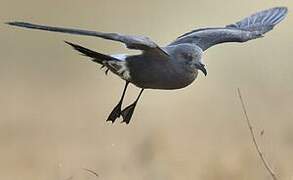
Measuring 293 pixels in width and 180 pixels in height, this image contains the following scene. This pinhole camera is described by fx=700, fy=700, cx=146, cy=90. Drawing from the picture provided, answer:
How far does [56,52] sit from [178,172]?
0.72m

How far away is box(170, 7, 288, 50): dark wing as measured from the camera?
62.4 inches

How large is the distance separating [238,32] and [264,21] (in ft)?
0.61

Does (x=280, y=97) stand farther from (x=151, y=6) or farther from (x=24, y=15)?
(x=24, y=15)

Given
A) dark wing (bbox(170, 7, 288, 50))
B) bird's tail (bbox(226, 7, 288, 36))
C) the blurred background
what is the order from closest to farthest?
dark wing (bbox(170, 7, 288, 50)) < bird's tail (bbox(226, 7, 288, 36)) < the blurred background

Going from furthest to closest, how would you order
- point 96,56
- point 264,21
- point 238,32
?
point 264,21, point 238,32, point 96,56

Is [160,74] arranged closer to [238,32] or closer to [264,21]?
[238,32]

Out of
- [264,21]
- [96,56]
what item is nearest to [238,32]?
[264,21]

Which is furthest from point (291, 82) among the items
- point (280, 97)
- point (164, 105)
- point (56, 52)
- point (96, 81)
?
point (56, 52)

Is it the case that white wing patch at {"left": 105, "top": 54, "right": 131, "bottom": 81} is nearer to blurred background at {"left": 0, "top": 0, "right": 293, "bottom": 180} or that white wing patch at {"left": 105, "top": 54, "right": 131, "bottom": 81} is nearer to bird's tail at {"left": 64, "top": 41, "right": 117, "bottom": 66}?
bird's tail at {"left": 64, "top": 41, "right": 117, "bottom": 66}

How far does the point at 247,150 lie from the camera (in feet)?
9.41

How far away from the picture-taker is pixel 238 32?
1683 millimetres

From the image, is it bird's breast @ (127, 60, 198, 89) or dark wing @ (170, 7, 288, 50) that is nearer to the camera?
bird's breast @ (127, 60, 198, 89)


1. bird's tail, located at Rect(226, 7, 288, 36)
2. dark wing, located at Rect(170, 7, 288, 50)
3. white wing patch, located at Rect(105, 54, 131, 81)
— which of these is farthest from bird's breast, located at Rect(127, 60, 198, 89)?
bird's tail, located at Rect(226, 7, 288, 36)

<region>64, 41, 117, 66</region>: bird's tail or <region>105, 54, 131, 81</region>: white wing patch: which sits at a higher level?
<region>64, 41, 117, 66</region>: bird's tail
